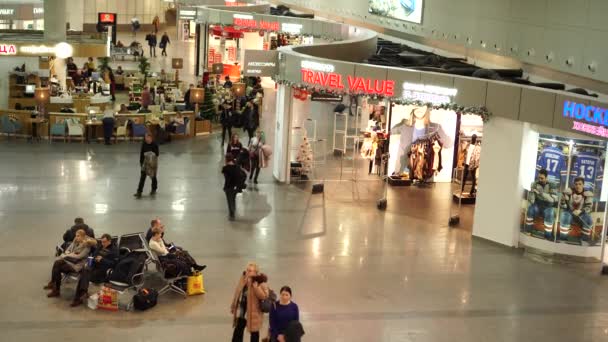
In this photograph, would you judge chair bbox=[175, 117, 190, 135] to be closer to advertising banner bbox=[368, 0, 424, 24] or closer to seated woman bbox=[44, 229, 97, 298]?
advertising banner bbox=[368, 0, 424, 24]

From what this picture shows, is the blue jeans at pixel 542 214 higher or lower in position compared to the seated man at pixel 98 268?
higher

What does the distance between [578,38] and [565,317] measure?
897 centimetres

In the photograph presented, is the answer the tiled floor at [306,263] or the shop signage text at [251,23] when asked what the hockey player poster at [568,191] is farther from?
the shop signage text at [251,23]

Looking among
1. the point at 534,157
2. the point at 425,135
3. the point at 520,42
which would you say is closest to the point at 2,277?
the point at 534,157

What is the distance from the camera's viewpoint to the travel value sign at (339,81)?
58.6ft

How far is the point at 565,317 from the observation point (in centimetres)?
1302

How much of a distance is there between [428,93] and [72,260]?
7.44 m

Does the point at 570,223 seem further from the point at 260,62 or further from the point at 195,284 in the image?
the point at 260,62

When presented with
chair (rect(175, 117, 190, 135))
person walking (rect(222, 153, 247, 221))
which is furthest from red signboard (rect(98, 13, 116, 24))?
person walking (rect(222, 153, 247, 221))

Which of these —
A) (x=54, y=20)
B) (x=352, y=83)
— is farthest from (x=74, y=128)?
(x=352, y=83)

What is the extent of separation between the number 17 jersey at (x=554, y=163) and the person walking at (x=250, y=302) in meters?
7.09

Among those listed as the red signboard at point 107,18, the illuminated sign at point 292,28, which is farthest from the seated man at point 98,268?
the red signboard at point 107,18

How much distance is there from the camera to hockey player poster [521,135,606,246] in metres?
15.6

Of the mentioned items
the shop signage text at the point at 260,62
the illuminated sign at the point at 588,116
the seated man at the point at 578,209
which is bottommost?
the seated man at the point at 578,209
